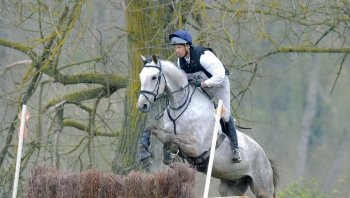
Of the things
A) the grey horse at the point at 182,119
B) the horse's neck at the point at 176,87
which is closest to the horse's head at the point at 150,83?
the grey horse at the point at 182,119

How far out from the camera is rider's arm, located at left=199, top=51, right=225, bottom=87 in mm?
9516

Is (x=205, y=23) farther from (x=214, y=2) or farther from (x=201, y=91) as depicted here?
(x=201, y=91)

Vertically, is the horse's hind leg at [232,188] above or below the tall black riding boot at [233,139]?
below

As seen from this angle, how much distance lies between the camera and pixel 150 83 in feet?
30.3

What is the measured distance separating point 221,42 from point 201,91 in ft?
6.74

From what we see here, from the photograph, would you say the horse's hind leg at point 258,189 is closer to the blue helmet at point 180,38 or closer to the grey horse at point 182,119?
the grey horse at point 182,119

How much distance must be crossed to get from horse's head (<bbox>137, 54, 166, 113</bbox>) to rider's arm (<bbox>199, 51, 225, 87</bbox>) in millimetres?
551

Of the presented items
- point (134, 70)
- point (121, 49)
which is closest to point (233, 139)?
point (134, 70)

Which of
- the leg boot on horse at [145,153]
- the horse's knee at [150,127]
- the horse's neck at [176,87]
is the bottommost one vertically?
the leg boot on horse at [145,153]

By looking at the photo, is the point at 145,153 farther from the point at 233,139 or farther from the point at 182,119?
the point at 233,139

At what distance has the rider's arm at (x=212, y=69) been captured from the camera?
952 centimetres

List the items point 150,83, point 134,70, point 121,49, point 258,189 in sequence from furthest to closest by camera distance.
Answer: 1. point 121,49
2. point 134,70
3. point 258,189
4. point 150,83

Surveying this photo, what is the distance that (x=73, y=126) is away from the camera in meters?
15.1

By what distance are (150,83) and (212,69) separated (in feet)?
2.85
